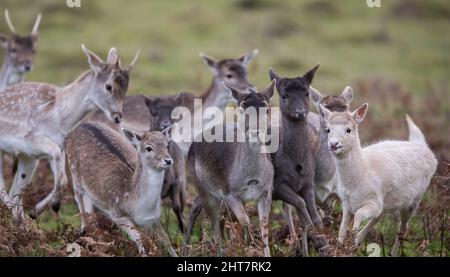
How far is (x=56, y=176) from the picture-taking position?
10711 mm

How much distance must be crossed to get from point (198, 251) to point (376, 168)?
2.02m

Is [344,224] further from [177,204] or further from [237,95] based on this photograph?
[177,204]

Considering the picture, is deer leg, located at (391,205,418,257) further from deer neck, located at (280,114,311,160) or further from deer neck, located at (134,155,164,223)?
deer neck, located at (134,155,164,223)

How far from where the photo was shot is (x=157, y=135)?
31.8 ft

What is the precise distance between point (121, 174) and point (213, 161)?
101cm

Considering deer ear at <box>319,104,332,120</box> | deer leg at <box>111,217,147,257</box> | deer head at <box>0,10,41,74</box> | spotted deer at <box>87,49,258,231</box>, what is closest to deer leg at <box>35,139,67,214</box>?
deer leg at <box>111,217,147,257</box>

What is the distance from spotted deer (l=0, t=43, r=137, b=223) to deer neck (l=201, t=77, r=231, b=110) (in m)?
3.17

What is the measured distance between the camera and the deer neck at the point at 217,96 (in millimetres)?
14227

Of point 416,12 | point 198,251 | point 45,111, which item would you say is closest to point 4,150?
point 45,111

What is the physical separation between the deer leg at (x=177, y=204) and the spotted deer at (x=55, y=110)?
3.38 feet

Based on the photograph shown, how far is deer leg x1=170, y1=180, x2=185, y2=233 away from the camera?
35.8 feet

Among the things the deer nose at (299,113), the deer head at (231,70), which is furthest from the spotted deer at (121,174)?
the deer head at (231,70)

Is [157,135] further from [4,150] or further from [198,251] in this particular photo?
[4,150]

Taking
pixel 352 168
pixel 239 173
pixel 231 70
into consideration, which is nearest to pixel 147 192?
pixel 239 173
